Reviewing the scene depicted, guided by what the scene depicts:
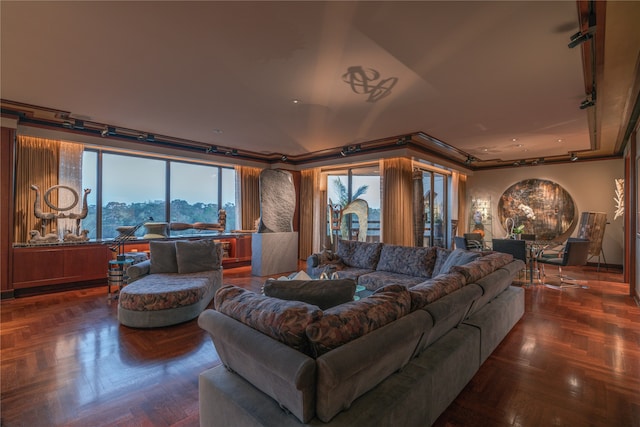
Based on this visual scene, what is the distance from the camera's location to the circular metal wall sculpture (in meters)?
7.74

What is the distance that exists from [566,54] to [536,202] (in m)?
6.71

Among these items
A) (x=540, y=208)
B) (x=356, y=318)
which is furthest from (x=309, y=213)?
(x=356, y=318)

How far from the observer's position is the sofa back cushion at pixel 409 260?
3.92m

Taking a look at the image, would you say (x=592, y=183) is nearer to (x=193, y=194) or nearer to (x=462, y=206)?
(x=462, y=206)

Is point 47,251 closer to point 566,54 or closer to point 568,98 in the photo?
point 566,54

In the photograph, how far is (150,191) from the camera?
6344mm

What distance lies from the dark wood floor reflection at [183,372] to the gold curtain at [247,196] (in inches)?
156

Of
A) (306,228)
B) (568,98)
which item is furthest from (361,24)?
(306,228)

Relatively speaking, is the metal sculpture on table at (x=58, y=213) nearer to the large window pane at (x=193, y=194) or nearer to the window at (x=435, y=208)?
the large window pane at (x=193, y=194)

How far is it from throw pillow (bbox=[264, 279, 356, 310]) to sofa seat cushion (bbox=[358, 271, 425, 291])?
6.75ft

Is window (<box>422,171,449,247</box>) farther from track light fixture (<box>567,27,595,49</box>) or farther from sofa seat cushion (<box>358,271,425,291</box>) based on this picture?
track light fixture (<box>567,27,595,49</box>)

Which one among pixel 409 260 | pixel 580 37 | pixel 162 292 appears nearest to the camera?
pixel 580 37

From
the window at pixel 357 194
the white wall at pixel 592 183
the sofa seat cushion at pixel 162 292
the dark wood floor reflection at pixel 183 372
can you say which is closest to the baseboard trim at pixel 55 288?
the dark wood floor reflection at pixel 183 372

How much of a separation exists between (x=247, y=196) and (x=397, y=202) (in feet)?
12.5
